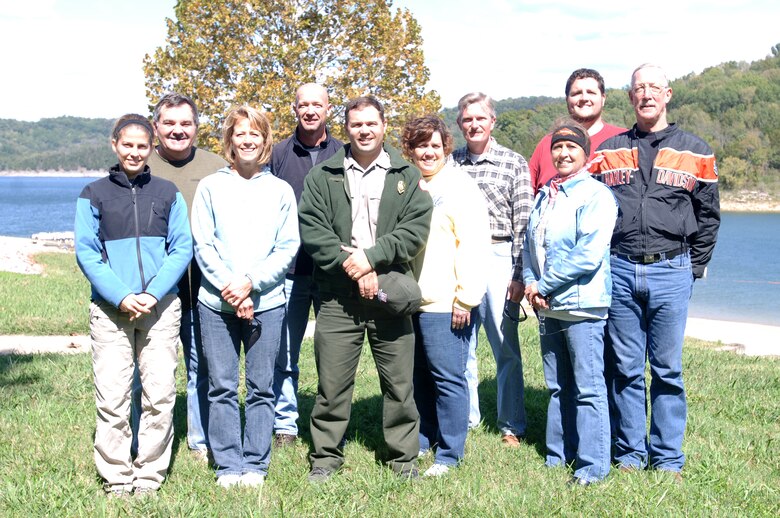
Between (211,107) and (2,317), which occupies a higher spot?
(211,107)

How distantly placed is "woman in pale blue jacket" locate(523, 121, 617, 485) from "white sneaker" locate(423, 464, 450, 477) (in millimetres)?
736

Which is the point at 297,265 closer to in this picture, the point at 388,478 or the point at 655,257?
the point at 388,478

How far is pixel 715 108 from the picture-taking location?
107 meters

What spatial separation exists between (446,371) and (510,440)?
3.26ft

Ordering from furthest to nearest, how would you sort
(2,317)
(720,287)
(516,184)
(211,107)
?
(720,287) < (211,107) < (2,317) < (516,184)

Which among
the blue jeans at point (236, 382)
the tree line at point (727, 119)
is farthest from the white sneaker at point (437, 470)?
the tree line at point (727, 119)

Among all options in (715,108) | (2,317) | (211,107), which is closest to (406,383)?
(2,317)

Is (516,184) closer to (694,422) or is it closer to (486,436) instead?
(486,436)

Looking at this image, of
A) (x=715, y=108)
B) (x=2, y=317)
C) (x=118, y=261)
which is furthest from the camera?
(x=715, y=108)

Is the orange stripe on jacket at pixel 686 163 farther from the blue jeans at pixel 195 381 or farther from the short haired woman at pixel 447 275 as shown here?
the blue jeans at pixel 195 381

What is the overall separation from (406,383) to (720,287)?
80.6ft

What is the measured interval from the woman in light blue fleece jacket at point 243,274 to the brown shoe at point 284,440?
0.55 meters

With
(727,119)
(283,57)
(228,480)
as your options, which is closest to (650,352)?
(228,480)

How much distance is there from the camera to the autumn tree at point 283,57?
1614cm
